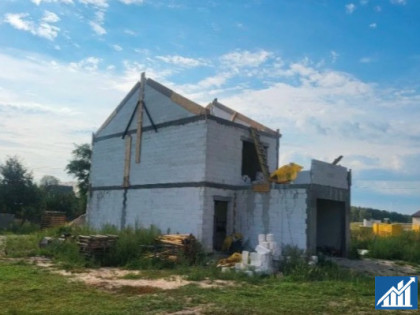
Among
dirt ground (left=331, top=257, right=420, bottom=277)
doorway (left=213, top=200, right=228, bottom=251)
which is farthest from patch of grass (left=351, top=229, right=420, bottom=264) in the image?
doorway (left=213, top=200, right=228, bottom=251)

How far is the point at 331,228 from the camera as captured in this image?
61.5 ft

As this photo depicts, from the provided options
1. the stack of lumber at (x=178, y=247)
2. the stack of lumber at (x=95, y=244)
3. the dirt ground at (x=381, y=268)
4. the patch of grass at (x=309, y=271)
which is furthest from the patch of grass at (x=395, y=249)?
the stack of lumber at (x=95, y=244)

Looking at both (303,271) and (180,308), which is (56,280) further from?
(303,271)

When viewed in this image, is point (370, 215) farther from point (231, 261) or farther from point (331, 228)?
point (231, 261)

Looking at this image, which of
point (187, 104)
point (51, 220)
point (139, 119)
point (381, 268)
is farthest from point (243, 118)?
point (51, 220)

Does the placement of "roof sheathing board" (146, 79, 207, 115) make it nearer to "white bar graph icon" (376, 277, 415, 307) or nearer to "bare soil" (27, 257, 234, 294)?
"bare soil" (27, 257, 234, 294)

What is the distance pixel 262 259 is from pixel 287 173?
16.1 feet

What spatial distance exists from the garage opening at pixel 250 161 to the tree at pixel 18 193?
21.8 meters

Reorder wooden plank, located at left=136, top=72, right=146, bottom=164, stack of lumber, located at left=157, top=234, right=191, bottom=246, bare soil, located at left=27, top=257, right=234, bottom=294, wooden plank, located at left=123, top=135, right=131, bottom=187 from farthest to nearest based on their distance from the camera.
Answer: wooden plank, located at left=123, top=135, right=131, bottom=187 < wooden plank, located at left=136, top=72, right=146, bottom=164 < stack of lumber, located at left=157, top=234, right=191, bottom=246 < bare soil, located at left=27, top=257, right=234, bottom=294

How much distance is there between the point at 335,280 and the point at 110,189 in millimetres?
13268

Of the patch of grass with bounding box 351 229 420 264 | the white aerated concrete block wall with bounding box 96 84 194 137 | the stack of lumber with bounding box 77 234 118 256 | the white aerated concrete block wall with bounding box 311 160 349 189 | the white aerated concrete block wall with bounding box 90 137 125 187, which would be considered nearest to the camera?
the stack of lumber with bounding box 77 234 118 256

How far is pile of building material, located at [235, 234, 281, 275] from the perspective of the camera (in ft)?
41.6

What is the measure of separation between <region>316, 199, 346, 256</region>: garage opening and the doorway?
13.9 feet

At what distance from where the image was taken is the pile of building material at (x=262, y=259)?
12.7 metres
